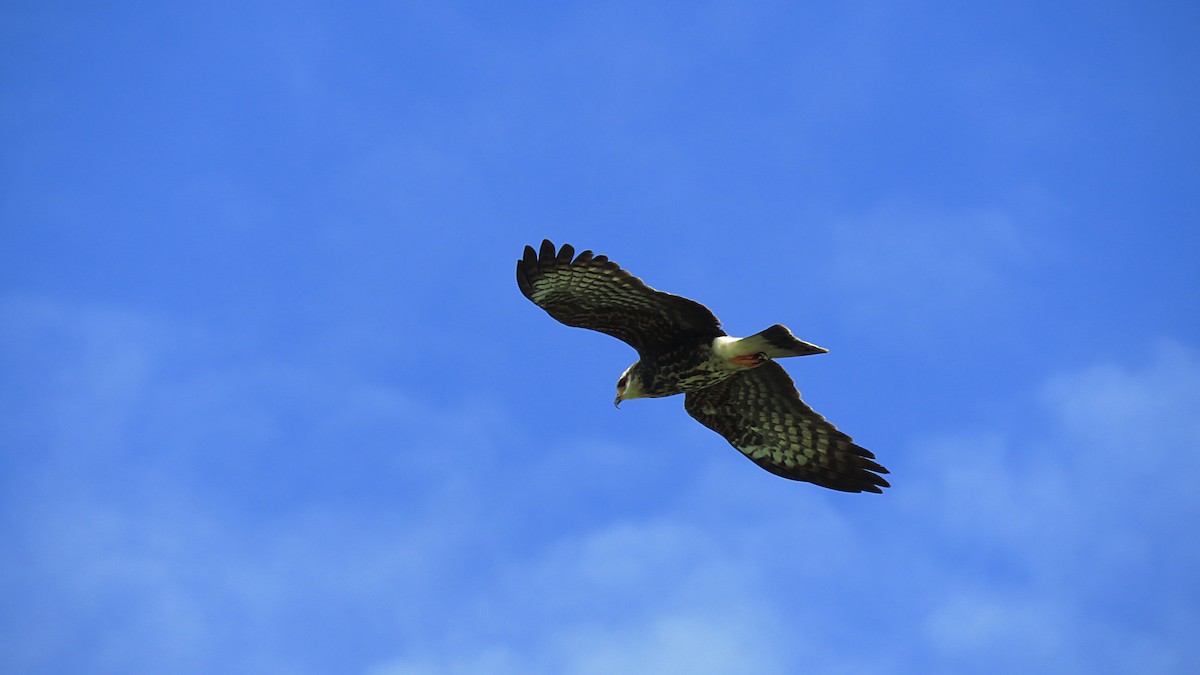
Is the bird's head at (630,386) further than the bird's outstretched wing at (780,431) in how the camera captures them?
No

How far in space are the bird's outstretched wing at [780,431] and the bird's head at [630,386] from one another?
0.79m

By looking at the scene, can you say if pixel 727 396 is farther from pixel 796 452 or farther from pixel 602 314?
pixel 602 314

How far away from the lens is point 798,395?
37.8ft

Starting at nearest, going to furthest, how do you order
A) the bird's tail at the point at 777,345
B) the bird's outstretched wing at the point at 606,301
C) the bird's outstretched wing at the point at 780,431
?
1. the bird's tail at the point at 777,345
2. the bird's outstretched wing at the point at 606,301
3. the bird's outstretched wing at the point at 780,431

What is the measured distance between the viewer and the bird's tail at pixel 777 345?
32.6 ft

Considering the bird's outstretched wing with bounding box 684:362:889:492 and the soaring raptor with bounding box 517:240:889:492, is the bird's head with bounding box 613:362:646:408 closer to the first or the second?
the soaring raptor with bounding box 517:240:889:492

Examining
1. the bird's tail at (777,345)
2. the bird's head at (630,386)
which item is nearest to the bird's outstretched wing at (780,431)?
the bird's head at (630,386)

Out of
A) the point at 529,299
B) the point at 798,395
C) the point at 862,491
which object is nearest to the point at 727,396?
the point at 798,395

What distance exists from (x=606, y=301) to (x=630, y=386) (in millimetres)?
1180

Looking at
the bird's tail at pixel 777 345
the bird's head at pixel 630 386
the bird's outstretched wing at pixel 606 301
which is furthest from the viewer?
the bird's head at pixel 630 386

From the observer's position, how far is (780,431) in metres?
11.8

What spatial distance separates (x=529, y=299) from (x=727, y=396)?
256 centimetres

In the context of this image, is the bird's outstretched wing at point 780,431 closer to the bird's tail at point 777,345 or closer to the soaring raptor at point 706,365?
the soaring raptor at point 706,365

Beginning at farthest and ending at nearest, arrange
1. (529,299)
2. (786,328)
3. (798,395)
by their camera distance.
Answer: (798,395) → (529,299) → (786,328)
